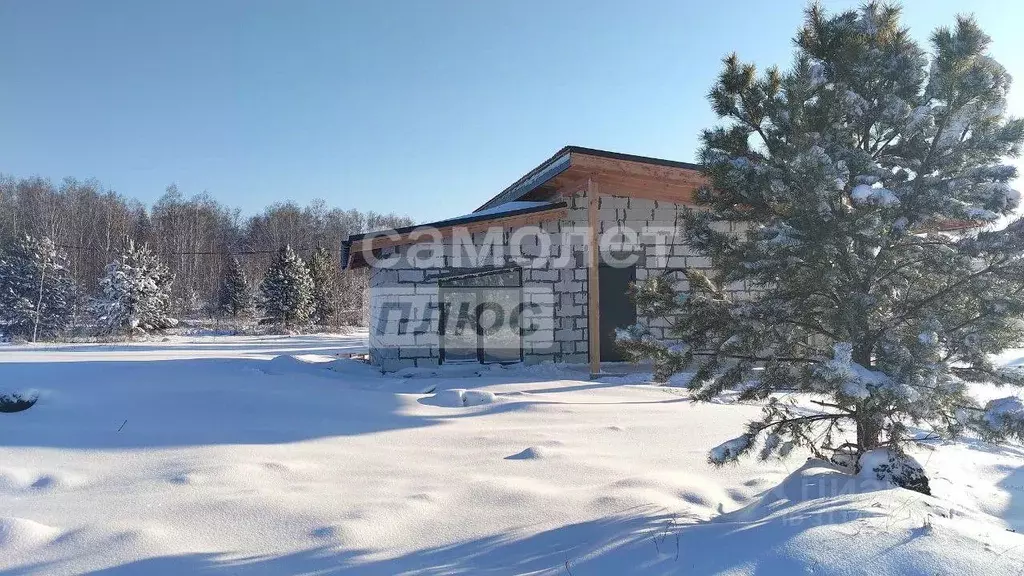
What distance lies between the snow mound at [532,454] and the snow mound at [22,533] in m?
3.11

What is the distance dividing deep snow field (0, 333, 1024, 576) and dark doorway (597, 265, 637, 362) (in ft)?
14.2

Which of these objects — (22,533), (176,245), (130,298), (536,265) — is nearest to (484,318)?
(536,265)

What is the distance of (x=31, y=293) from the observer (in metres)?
27.2

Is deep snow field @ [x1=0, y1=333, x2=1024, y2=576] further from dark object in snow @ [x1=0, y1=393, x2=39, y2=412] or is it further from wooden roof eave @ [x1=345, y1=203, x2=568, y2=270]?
wooden roof eave @ [x1=345, y1=203, x2=568, y2=270]

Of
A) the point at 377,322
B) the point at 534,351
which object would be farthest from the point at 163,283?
the point at 534,351

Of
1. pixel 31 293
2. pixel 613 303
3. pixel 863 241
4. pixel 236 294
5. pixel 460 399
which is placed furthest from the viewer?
pixel 236 294

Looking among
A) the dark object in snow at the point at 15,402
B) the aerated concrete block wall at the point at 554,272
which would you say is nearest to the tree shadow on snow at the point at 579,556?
the dark object in snow at the point at 15,402

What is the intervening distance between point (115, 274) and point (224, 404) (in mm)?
26051

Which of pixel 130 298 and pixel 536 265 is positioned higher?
pixel 536 265

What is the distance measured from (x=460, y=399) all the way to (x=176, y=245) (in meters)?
43.5

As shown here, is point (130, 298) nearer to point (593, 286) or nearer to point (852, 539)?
point (593, 286)

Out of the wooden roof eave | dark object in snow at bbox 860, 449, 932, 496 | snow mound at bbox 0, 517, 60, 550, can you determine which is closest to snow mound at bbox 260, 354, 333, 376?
the wooden roof eave

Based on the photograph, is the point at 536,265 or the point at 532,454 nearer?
the point at 532,454

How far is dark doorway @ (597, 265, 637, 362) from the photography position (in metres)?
11.7
